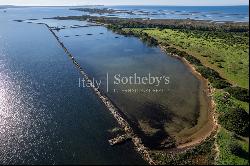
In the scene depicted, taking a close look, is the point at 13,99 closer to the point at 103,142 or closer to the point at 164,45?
the point at 103,142

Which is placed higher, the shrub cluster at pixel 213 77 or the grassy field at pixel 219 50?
the grassy field at pixel 219 50

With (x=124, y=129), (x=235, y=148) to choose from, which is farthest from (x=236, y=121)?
(x=124, y=129)

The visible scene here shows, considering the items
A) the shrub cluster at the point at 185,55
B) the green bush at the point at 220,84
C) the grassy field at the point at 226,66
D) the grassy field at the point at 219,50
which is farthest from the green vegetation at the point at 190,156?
the shrub cluster at the point at 185,55

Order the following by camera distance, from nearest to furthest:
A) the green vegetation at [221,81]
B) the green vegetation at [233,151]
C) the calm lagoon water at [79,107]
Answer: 1. the green vegetation at [233,151]
2. the green vegetation at [221,81]
3. the calm lagoon water at [79,107]

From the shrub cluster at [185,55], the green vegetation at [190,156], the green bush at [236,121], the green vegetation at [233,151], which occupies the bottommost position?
the green vegetation at [190,156]

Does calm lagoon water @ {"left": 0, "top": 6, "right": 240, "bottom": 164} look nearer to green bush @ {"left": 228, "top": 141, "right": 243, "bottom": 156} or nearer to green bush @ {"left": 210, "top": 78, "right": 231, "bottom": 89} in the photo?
green bush @ {"left": 210, "top": 78, "right": 231, "bottom": 89}

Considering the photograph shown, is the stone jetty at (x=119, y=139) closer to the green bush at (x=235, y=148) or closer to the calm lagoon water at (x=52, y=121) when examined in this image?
the calm lagoon water at (x=52, y=121)

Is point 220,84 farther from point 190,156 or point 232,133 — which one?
point 190,156

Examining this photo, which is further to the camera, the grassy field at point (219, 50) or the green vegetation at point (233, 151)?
the grassy field at point (219, 50)
